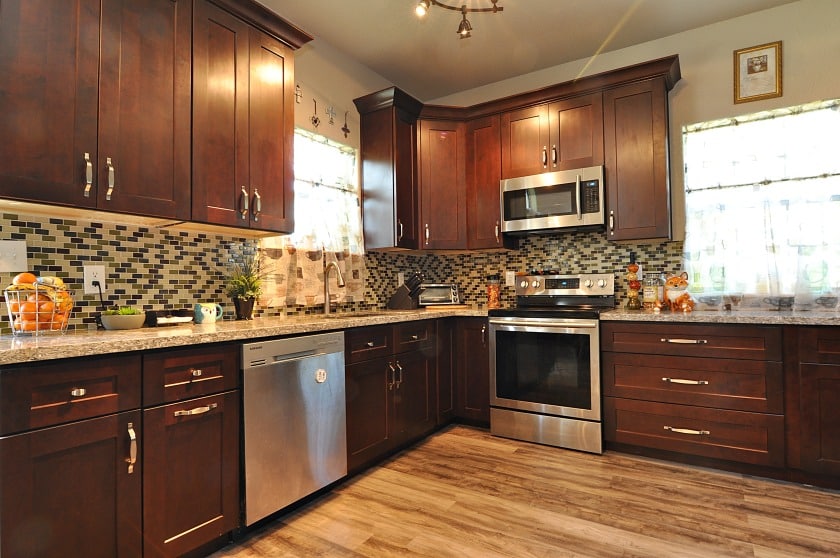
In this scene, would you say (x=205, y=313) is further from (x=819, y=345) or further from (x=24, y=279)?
(x=819, y=345)

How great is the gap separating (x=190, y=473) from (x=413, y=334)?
160 cm

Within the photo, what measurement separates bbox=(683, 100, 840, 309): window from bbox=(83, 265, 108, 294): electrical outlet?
11.4ft

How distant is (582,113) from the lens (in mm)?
3320

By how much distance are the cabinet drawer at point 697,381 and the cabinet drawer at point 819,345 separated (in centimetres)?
14

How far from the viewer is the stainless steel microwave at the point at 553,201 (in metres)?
3.25

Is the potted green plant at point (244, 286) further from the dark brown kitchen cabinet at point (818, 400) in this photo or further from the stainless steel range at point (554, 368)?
the dark brown kitchen cabinet at point (818, 400)

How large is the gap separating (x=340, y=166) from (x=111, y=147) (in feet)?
5.84

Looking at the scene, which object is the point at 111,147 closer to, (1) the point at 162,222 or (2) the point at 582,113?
(1) the point at 162,222

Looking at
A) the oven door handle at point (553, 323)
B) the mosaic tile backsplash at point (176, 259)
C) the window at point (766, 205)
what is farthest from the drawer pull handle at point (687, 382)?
the mosaic tile backsplash at point (176, 259)

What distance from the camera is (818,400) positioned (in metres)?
2.36

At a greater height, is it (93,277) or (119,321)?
(93,277)

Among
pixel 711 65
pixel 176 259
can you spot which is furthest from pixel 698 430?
pixel 176 259

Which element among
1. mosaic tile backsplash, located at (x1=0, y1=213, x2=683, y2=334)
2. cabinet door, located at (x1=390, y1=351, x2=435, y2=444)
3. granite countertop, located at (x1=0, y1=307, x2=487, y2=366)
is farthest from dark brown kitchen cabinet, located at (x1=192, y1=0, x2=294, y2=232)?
cabinet door, located at (x1=390, y1=351, x2=435, y2=444)

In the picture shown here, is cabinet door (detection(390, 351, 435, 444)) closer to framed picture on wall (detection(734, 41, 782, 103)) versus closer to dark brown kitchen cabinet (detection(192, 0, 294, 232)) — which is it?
dark brown kitchen cabinet (detection(192, 0, 294, 232))
